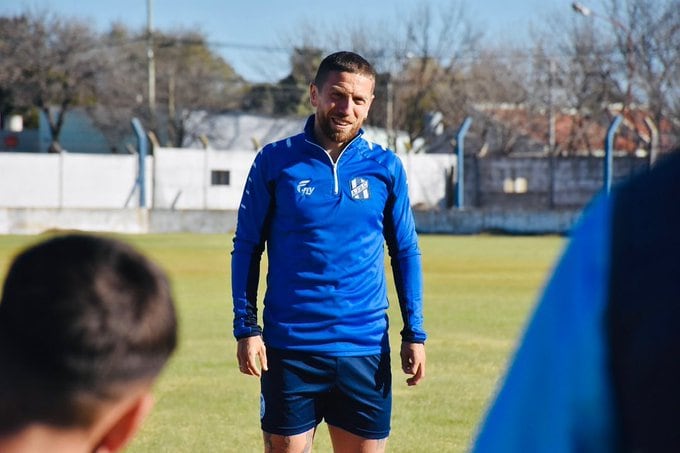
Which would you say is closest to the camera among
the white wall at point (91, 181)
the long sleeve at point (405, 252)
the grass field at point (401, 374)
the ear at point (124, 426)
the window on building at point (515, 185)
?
the ear at point (124, 426)

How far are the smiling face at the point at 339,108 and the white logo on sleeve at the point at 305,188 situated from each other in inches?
7.9

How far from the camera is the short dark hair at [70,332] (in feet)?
4.64

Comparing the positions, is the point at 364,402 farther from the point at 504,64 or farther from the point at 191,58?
the point at 191,58

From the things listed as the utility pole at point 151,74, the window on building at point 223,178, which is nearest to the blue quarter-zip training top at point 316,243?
the window on building at point 223,178

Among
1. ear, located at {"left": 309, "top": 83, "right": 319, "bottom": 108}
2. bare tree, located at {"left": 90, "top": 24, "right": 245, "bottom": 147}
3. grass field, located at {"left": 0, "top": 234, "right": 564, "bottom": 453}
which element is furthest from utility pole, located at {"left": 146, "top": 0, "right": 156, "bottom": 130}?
ear, located at {"left": 309, "top": 83, "right": 319, "bottom": 108}

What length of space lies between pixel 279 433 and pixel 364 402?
1.26 feet

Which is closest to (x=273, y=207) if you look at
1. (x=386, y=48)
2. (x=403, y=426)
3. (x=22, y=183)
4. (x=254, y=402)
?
(x=403, y=426)

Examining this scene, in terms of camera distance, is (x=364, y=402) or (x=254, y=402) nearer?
(x=364, y=402)

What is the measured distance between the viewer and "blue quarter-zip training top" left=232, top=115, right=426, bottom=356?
5.18 m

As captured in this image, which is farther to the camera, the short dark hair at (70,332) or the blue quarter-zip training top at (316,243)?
the blue quarter-zip training top at (316,243)

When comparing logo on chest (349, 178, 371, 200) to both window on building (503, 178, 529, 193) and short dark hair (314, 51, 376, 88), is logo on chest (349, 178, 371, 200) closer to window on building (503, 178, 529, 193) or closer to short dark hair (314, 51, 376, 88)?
short dark hair (314, 51, 376, 88)

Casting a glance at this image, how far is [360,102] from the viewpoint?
5.27 metres

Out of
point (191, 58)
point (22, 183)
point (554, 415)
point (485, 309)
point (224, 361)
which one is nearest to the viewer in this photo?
point (554, 415)

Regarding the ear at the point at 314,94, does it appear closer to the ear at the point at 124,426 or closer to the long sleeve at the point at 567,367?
the ear at the point at 124,426
